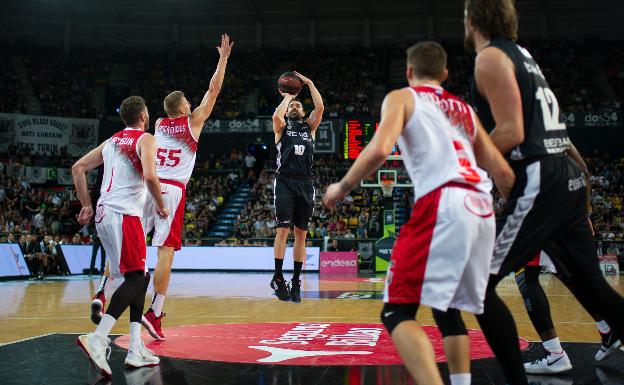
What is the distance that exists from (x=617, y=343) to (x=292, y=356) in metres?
2.28

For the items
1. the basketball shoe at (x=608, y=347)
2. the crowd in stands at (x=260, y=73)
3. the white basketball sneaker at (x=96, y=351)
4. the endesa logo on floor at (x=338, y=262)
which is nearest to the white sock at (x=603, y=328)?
the basketball shoe at (x=608, y=347)

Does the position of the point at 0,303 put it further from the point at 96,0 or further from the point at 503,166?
the point at 96,0

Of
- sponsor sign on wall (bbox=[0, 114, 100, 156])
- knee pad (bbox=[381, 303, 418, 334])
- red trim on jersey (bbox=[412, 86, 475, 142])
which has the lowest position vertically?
knee pad (bbox=[381, 303, 418, 334])

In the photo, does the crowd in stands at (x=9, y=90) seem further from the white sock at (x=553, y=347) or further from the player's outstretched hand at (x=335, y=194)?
the player's outstretched hand at (x=335, y=194)

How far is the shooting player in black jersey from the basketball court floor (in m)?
0.83

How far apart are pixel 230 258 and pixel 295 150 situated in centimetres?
1248

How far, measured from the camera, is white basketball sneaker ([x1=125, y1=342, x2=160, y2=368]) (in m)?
4.04

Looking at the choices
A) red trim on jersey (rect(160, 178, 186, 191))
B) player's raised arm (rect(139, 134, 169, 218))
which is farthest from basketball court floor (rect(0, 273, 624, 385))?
red trim on jersey (rect(160, 178, 186, 191))

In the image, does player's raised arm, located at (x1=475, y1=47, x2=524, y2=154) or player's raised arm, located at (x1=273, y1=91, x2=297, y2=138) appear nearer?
player's raised arm, located at (x1=475, y1=47, x2=524, y2=154)

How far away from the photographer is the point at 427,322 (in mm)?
6578

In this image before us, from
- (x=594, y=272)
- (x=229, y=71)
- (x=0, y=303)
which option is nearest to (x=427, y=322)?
(x=594, y=272)

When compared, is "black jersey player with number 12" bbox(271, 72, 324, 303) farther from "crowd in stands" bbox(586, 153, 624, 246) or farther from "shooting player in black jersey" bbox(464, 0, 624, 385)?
"crowd in stands" bbox(586, 153, 624, 246)

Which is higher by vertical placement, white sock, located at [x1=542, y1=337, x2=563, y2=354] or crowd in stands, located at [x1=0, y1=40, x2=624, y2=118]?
crowd in stands, located at [x1=0, y1=40, x2=624, y2=118]

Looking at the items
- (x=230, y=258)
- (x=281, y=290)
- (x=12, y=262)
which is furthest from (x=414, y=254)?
(x=230, y=258)
